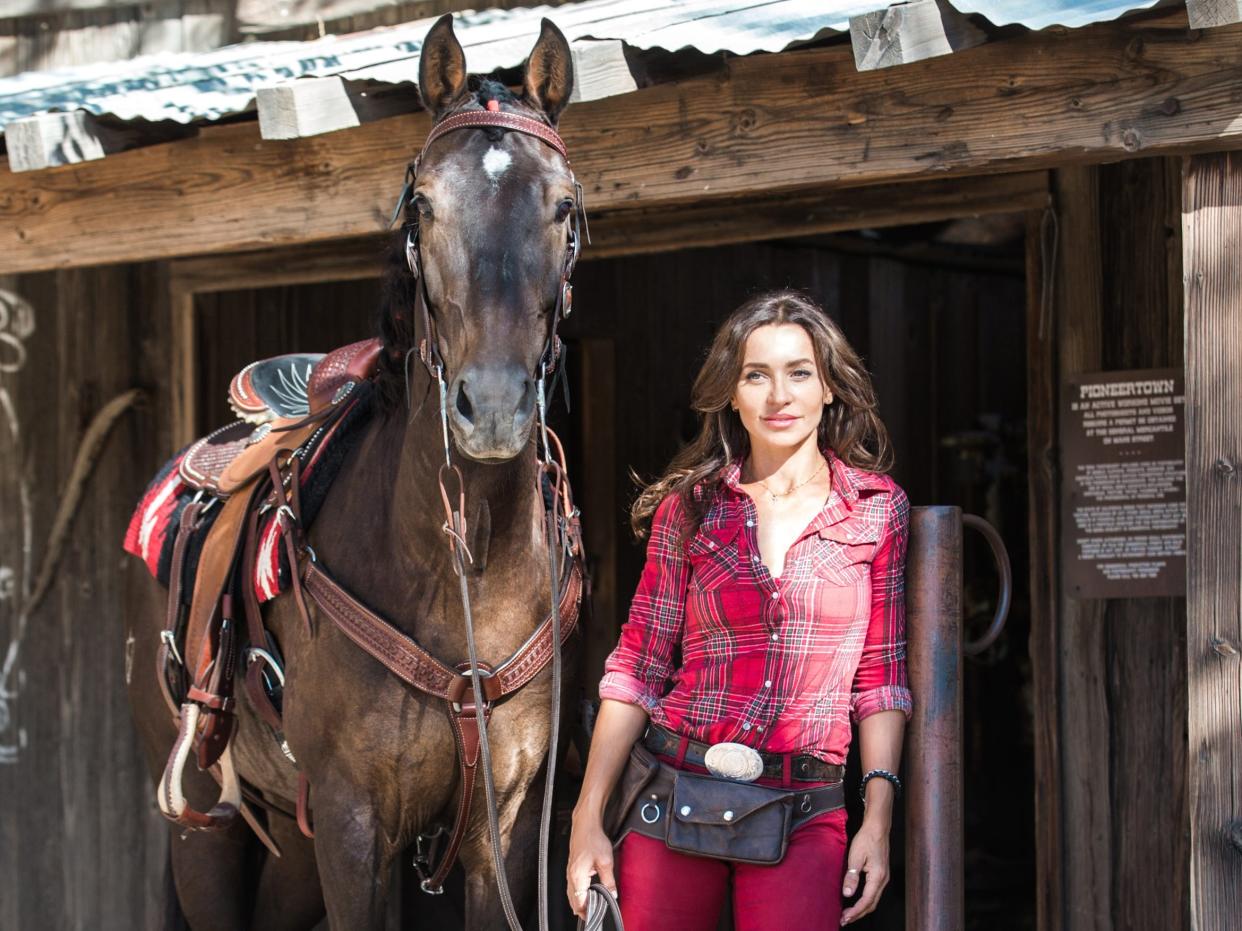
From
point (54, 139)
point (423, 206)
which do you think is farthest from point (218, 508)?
point (423, 206)

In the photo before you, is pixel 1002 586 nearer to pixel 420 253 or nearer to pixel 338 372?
pixel 420 253

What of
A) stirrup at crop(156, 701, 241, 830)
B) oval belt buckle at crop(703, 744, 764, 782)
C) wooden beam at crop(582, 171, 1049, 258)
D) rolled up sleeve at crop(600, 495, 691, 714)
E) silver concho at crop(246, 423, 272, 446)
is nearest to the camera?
oval belt buckle at crop(703, 744, 764, 782)

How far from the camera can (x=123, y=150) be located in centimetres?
402

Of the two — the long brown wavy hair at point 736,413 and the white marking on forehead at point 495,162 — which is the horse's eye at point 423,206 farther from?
the long brown wavy hair at point 736,413

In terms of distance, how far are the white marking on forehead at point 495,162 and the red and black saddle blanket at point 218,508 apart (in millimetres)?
923

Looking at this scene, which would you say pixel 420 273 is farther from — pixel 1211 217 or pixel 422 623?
pixel 1211 217

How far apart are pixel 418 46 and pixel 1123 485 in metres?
2.39

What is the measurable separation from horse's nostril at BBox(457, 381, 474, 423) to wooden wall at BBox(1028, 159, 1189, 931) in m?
2.32

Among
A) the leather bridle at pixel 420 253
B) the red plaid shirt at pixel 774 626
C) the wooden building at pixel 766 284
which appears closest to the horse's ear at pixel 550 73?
the leather bridle at pixel 420 253

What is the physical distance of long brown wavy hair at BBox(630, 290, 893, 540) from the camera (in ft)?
9.53

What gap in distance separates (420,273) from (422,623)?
738 millimetres

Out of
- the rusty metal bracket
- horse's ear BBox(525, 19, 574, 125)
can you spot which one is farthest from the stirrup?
the rusty metal bracket

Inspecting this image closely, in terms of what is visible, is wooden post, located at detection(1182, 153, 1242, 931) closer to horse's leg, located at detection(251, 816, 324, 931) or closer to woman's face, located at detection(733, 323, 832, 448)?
woman's face, located at detection(733, 323, 832, 448)

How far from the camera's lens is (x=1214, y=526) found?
3049 mm
